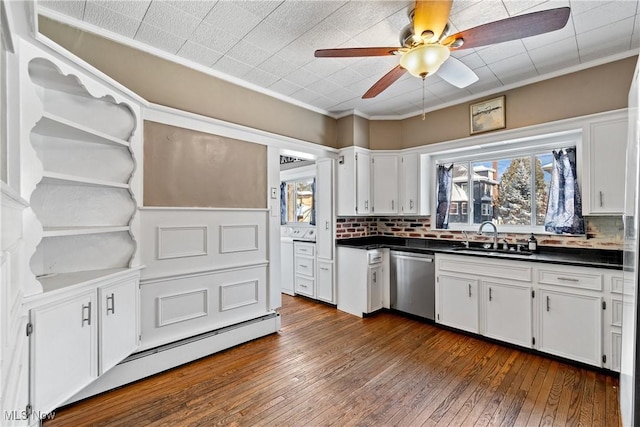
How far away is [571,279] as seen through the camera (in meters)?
2.51

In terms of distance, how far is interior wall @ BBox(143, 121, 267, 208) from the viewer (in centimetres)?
248

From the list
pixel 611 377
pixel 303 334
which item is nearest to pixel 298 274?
pixel 303 334

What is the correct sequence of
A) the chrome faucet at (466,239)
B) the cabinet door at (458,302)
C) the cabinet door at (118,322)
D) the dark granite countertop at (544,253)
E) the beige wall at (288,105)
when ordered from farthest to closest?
the chrome faucet at (466,239) → the cabinet door at (458,302) → the dark granite countertop at (544,253) → the beige wall at (288,105) → the cabinet door at (118,322)

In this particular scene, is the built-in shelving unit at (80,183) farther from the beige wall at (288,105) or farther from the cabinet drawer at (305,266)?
the cabinet drawer at (305,266)

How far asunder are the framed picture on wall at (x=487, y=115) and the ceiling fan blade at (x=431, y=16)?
6.44 ft

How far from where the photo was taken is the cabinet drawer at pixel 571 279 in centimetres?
240

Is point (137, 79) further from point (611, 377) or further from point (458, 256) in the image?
point (611, 377)

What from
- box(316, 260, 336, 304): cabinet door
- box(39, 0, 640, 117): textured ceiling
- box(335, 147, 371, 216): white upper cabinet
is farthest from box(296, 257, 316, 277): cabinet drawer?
box(39, 0, 640, 117): textured ceiling

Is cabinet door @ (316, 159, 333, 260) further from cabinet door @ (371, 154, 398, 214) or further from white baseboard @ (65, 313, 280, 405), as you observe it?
white baseboard @ (65, 313, 280, 405)

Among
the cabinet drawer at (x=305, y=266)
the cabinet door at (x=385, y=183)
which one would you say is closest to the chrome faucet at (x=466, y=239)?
the cabinet door at (x=385, y=183)

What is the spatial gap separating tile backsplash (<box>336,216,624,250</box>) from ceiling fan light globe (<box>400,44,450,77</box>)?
239 cm

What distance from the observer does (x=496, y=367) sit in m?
2.52

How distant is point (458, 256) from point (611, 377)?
4.75ft

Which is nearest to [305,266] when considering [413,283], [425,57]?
[413,283]
